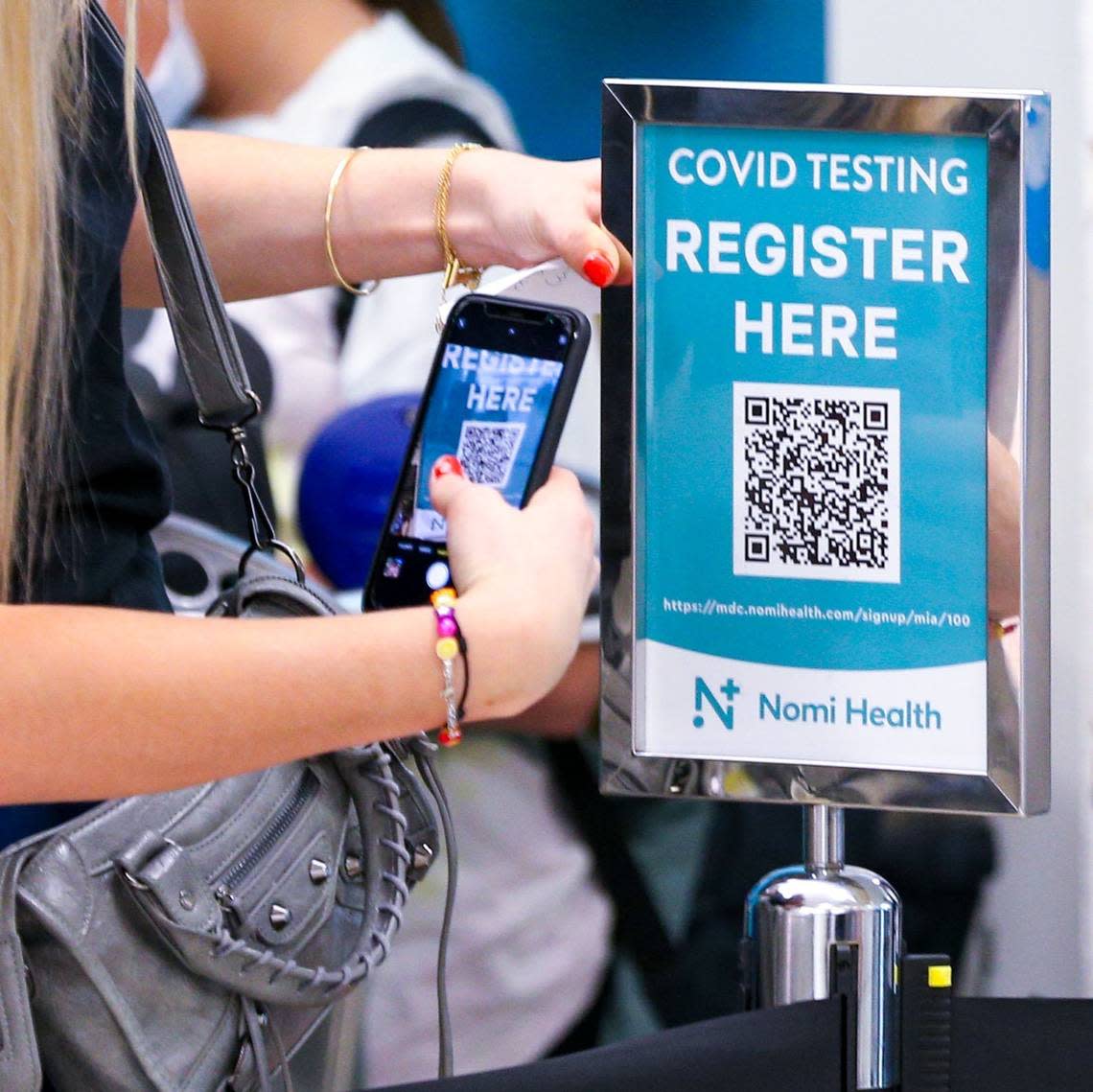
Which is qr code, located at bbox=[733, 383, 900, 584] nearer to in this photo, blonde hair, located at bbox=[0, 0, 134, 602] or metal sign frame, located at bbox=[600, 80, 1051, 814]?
metal sign frame, located at bbox=[600, 80, 1051, 814]

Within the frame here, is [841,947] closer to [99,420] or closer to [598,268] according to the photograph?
[598,268]

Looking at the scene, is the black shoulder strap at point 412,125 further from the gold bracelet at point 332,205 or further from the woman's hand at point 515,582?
the woman's hand at point 515,582

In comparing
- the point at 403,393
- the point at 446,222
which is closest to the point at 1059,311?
the point at 403,393

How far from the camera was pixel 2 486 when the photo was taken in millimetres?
834

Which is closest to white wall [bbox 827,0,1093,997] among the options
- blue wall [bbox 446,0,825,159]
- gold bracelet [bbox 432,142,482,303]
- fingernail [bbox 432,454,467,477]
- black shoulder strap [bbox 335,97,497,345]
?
blue wall [bbox 446,0,825,159]

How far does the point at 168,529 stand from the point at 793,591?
729 mm

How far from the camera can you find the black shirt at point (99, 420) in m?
0.90

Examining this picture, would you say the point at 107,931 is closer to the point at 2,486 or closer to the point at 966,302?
the point at 2,486

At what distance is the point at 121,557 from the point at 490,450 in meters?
0.24

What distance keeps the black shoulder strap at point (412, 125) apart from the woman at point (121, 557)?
0.84m

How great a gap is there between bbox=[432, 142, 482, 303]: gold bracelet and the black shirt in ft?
0.72

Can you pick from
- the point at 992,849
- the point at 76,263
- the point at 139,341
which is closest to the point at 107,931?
the point at 76,263

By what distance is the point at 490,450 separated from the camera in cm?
92

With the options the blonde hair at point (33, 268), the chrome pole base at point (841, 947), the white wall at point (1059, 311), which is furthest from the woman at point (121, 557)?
the white wall at point (1059, 311)
